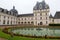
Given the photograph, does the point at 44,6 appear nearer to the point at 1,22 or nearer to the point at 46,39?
the point at 1,22

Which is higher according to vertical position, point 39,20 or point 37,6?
point 37,6

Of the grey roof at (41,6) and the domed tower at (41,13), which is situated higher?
the grey roof at (41,6)

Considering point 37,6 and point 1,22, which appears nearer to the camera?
point 1,22

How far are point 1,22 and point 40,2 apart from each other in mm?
23957

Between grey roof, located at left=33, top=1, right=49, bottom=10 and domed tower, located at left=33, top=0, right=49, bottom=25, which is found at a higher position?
grey roof, located at left=33, top=1, right=49, bottom=10

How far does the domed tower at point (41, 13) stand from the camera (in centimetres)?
6105

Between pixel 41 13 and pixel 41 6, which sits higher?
pixel 41 6

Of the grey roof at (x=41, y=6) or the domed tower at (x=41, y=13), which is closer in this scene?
the domed tower at (x=41, y=13)

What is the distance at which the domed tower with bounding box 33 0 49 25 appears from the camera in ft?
200

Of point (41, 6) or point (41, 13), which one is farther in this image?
point (41, 6)

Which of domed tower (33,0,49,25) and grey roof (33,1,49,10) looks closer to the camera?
domed tower (33,0,49,25)

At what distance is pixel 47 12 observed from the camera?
199 feet

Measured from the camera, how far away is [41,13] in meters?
62.2

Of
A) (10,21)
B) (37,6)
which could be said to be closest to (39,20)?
(37,6)
